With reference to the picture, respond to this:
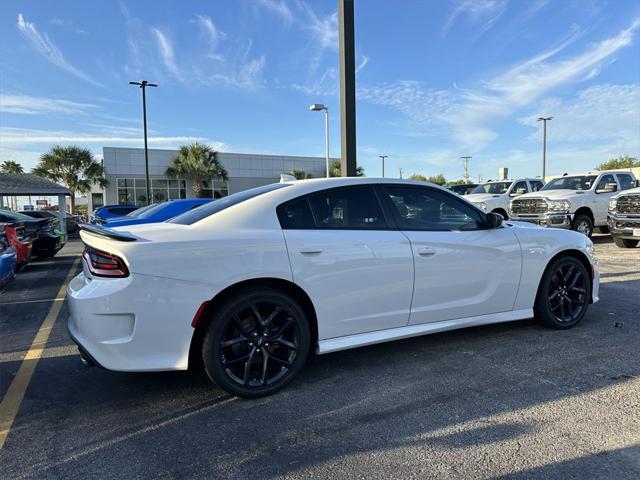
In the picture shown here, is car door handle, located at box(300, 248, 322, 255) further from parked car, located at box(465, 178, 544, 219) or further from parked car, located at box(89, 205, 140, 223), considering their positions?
parked car, located at box(465, 178, 544, 219)

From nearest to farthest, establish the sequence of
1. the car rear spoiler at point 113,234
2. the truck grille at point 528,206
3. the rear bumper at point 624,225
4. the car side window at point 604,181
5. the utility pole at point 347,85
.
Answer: the car rear spoiler at point 113,234 < the utility pole at point 347,85 < the rear bumper at point 624,225 < the truck grille at point 528,206 < the car side window at point 604,181

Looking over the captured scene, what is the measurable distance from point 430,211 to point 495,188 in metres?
13.0

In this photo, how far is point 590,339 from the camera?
436 centimetres

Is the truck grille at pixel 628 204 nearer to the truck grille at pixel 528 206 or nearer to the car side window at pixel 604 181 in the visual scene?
the truck grille at pixel 528 206

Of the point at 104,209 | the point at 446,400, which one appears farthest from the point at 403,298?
Answer: the point at 104,209

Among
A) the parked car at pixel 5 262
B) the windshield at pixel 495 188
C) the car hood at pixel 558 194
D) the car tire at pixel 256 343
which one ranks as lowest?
the car tire at pixel 256 343

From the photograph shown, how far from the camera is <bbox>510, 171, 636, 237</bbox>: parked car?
1222cm

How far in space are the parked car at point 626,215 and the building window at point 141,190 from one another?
29.5 meters

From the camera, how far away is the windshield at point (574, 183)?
13.2 m

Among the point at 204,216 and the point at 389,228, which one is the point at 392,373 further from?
the point at 204,216

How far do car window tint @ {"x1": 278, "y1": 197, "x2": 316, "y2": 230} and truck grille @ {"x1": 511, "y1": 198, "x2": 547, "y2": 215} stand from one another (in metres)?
10.9

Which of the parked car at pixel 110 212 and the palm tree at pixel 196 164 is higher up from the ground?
the palm tree at pixel 196 164

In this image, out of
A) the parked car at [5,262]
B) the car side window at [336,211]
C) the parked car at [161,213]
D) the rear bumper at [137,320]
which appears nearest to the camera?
the rear bumper at [137,320]

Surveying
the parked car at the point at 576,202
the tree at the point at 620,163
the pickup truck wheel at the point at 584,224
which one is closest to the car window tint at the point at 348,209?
the parked car at the point at 576,202
